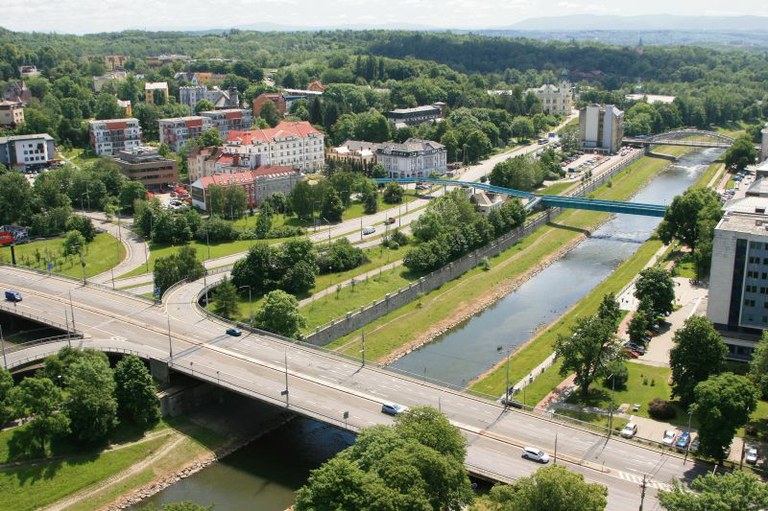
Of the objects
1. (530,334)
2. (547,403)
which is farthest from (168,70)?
(547,403)

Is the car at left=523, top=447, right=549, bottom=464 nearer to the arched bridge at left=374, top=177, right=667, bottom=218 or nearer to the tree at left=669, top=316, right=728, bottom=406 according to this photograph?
the tree at left=669, top=316, right=728, bottom=406

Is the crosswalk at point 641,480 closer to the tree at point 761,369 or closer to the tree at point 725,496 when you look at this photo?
the tree at point 725,496

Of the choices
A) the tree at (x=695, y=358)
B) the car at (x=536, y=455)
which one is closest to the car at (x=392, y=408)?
the car at (x=536, y=455)

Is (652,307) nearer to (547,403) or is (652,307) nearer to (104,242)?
(547,403)

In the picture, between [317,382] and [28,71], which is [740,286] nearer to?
[317,382]

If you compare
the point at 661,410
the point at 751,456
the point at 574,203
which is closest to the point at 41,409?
the point at 661,410

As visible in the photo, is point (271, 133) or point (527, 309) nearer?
point (527, 309)

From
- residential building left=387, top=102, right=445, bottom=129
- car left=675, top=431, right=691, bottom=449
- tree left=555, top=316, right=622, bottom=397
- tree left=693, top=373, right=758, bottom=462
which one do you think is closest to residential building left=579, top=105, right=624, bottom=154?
residential building left=387, top=102, right=445, bottom=129
